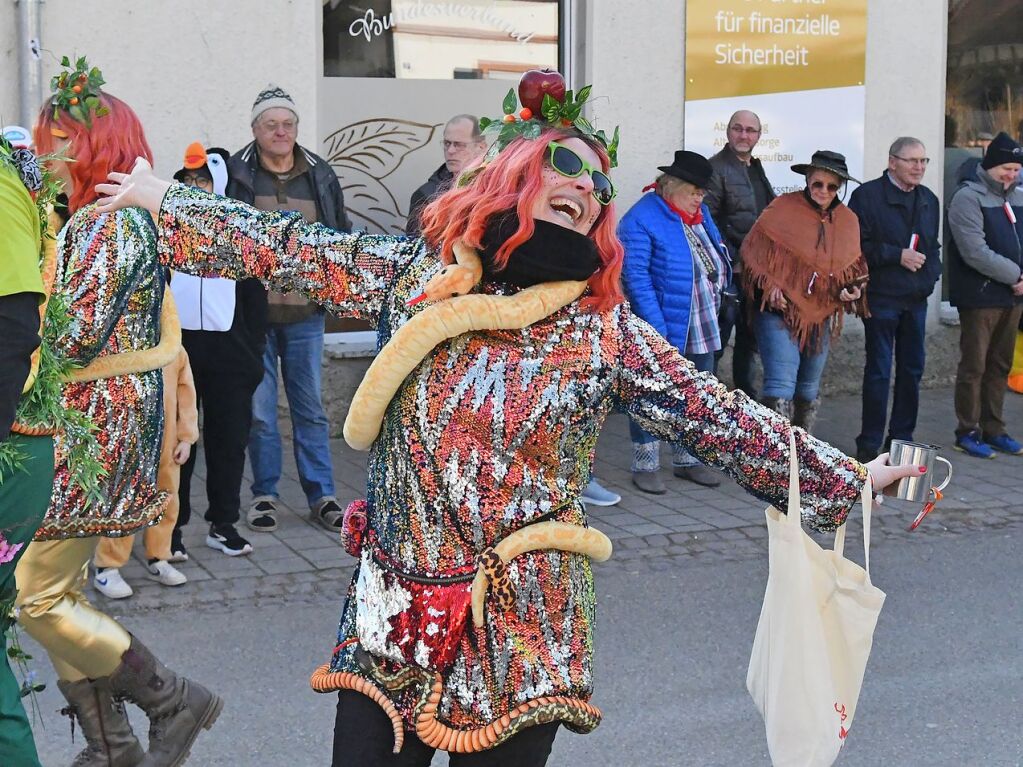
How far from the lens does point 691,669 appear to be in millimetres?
5121

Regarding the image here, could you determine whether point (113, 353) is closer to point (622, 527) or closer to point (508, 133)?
point (508, 133)

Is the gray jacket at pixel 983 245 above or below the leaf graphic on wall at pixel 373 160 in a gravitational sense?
below

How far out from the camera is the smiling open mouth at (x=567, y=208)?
259cm

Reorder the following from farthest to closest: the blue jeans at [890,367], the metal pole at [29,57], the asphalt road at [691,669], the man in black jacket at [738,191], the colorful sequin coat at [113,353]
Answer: the blue jeans at [890,367]
the man in black jacket at [738,191]
the metal pole at [29,57]
the asphalt road at [691,669]
the colorful sequin coat at [113,353]

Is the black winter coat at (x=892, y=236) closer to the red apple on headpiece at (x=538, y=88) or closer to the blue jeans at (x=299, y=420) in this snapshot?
the blue jeans at (x=299, y=420)

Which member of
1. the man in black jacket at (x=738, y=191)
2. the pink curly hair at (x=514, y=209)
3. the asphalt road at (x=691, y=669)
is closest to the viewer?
the pink curly hair at (x=514, y=209)

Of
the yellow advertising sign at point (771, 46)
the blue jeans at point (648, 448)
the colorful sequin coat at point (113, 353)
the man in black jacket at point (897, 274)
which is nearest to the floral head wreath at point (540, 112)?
the colorful sequin coat at point (113, 353)

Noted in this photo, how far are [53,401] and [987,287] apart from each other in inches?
283

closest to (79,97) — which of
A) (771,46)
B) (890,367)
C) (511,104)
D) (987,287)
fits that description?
(511,104)

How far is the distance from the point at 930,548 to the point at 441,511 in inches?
187

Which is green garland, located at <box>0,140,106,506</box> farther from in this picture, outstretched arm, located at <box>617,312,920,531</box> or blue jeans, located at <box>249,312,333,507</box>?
blue jeans, located at <box>249,312,333,507</box>

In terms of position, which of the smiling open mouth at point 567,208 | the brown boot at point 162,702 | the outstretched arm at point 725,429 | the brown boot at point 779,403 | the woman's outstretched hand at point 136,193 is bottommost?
the brown boot at point 162,702

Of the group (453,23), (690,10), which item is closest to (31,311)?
(453,23)

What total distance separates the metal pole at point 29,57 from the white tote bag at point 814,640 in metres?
5.94
